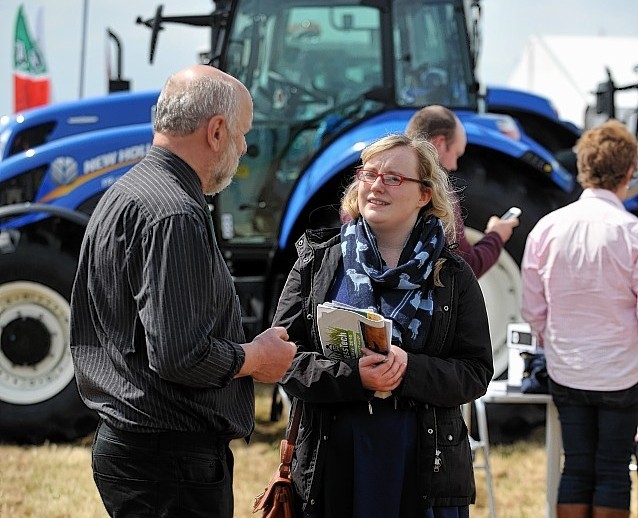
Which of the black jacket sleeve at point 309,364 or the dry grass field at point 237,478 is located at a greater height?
the black jacket sleeve at point 309,364

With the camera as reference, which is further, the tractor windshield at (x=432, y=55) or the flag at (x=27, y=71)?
the flag at (x=27, y=71)

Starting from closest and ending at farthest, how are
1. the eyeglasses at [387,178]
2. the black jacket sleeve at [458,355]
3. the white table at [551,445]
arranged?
1. the black jacket sleeve at [458,355]
2. the eyeglasses at [387,178]
3. the white table at [551,445]

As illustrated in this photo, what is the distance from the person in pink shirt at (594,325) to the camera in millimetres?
3404

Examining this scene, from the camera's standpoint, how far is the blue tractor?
5.38 m

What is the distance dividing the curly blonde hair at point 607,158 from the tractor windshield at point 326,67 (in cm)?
209

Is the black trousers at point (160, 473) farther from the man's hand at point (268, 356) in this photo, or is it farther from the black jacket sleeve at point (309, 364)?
the black jacket sleeve at point (309, 364)

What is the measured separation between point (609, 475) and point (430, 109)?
1.46 meters

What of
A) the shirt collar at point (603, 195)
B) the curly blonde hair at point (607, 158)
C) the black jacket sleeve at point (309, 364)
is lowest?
the black jacket sleeve at point (309, 364)

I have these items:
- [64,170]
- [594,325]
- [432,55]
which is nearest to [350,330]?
[594,325]

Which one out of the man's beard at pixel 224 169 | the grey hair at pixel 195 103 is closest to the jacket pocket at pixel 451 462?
the man's beard at pixel 224 169

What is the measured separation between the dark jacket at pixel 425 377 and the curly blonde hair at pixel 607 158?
1172mm

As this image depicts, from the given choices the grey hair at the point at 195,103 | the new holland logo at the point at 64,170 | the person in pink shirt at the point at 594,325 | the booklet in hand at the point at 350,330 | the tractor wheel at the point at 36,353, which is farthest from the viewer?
the new holland logo at the point at 64,170

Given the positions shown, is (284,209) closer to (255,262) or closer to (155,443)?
(255,262)

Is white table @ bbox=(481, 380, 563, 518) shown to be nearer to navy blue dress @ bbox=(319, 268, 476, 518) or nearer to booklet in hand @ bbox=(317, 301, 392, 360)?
navy blue dress @ bbox=(319, 268, 476, 518)
